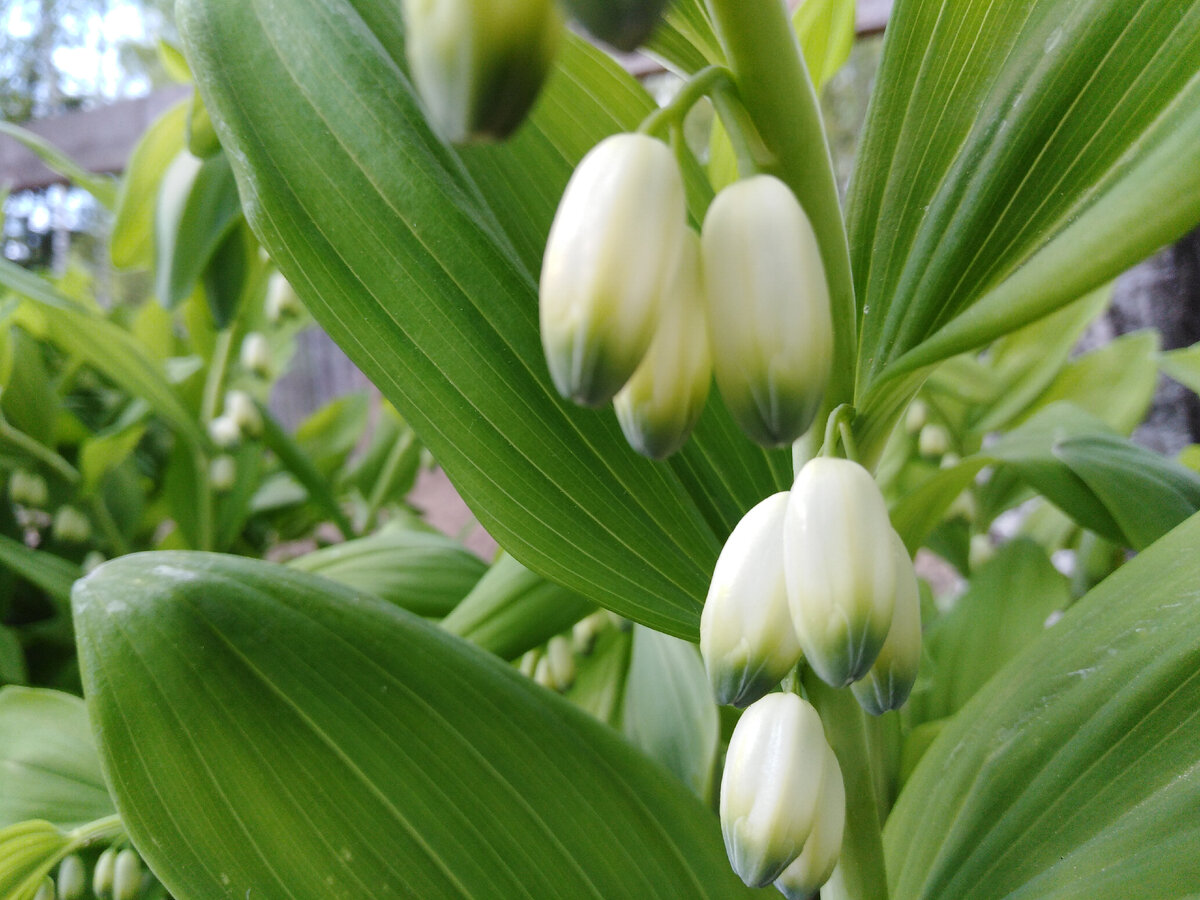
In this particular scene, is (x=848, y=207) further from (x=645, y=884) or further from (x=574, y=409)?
(x=645, y=884)

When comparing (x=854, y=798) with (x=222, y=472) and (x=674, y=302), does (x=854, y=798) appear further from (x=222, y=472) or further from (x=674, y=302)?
(x=222, y=472)

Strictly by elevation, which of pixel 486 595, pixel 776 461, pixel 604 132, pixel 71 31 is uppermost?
pixel 604 132

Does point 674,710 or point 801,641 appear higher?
point 801,641

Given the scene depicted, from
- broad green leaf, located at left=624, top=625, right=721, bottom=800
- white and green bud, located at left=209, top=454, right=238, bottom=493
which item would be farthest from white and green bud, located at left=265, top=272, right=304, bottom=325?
broad green leaf, located at left=624, top=625, right=721, bottom=800

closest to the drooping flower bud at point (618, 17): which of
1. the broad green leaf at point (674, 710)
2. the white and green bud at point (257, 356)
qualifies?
the broad green leaf at point (674, 710)

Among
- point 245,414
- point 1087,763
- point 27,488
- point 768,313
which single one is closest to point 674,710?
point 1087,763

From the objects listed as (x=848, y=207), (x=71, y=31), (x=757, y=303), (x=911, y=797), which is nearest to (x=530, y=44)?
(x=757, y=303)

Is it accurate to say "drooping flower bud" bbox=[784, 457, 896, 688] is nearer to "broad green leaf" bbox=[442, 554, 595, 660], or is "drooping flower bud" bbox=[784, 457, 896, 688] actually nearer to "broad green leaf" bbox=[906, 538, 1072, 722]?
"broad green leaf" bbox=[442, 554, 595, 660]
